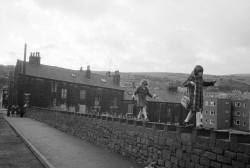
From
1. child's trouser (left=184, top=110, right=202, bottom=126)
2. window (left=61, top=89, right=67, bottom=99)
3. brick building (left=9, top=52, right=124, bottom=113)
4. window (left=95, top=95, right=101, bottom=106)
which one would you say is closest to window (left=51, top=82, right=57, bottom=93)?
brick building (left=9, top=52, right=124, bottom=113)

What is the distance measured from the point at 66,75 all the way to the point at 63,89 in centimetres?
373

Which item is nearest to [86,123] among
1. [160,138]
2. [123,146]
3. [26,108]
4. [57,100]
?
[123,146]

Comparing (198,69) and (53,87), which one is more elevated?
(53,87)

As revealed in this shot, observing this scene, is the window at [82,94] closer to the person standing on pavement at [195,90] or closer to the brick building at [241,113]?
the person standing on pavement at [195,90]

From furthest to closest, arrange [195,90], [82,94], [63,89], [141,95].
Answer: [82,94] < [63,89] < [141,95] < [195,90]

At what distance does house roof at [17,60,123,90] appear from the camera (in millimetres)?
54906

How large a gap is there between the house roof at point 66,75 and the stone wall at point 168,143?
37.1 m

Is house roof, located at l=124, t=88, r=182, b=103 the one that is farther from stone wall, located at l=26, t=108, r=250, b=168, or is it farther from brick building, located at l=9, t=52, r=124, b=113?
stone wall, located at l=26, t=108, r=250, b=168

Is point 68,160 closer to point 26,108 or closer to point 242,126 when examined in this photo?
point 26,108

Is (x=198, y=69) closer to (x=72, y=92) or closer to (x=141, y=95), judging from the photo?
(x=141, y=95)

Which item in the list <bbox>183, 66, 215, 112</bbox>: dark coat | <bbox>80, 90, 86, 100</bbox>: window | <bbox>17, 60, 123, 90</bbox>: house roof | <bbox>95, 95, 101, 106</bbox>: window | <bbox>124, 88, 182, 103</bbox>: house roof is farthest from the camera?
<bbox>124, 88, 182, 103</bbox>: house roof

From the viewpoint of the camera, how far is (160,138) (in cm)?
1095

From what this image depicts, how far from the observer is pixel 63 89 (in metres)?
56.9

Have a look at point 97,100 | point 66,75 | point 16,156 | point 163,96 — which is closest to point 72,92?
point 66,75
